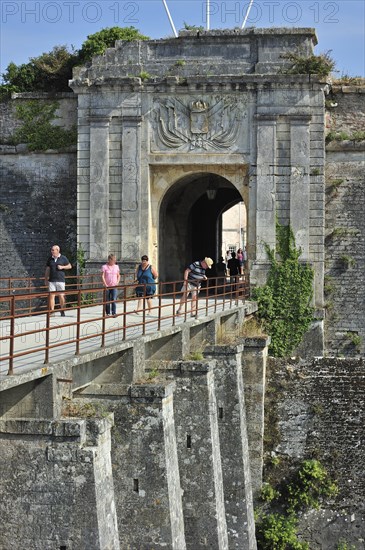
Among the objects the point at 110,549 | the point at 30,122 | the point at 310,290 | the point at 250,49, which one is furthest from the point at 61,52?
the point at 110,549

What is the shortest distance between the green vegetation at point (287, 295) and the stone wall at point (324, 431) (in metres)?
3.27

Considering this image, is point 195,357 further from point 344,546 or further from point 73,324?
point 73,324

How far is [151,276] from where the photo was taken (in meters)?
19.9

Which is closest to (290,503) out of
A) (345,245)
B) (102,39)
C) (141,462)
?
(141,462)

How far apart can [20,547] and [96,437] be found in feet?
4.44

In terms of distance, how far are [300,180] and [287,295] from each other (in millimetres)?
2756

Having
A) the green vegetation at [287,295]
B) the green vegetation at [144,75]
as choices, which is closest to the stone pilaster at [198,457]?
the green vegetation at [287,295]

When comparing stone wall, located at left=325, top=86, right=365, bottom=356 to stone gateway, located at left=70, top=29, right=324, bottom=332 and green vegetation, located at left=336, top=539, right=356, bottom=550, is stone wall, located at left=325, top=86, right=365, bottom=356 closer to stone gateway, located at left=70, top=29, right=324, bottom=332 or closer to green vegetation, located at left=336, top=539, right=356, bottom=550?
stone gateway, located at left=70, top=29, right=324, bottom=332

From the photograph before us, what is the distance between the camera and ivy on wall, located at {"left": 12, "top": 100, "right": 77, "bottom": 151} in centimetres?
2539

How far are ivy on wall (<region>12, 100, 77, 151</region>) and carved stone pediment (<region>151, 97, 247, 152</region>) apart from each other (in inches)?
105

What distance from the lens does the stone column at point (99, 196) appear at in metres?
24.2

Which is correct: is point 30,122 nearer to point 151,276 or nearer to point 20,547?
point 151,276

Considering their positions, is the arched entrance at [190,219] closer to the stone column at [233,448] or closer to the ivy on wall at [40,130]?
the ivy on wall at [40,130]

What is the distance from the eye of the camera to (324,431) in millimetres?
19391
